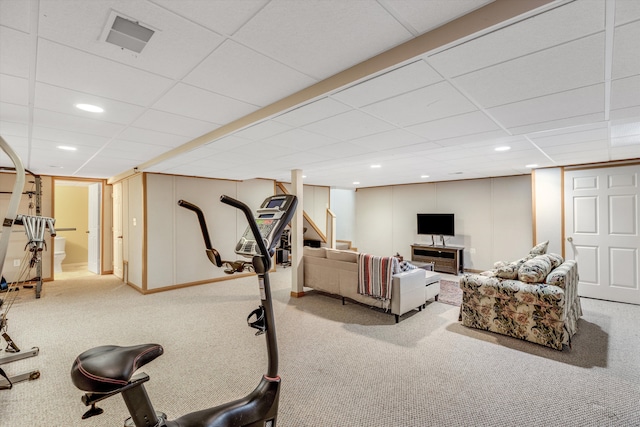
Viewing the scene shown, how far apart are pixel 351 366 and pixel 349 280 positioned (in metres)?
1.64

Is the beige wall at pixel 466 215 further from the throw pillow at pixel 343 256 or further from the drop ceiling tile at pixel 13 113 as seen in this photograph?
the drop ceiling tile at pixel 13 113

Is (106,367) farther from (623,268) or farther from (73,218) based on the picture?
(73,218)

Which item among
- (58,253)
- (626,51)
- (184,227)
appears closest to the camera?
(626,51)

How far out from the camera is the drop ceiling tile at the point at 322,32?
3.98 feet

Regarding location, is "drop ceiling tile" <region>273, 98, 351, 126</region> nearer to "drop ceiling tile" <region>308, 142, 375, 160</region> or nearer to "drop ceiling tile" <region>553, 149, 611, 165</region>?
"drop ceiling tile" <region>308, 142, 375, 160</region>

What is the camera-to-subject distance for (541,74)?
1684 millimetres

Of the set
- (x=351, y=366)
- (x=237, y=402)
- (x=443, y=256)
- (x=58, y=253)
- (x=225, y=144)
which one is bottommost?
(x=351, y=366)

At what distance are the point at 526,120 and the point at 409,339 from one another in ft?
7.72

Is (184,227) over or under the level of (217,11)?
under

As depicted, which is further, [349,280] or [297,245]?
[297,245]

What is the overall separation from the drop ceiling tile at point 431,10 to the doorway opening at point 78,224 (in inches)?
299

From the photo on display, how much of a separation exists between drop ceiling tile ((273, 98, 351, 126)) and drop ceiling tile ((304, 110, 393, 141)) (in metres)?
0.09

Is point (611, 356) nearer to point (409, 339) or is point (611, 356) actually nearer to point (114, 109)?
point (409, 339)

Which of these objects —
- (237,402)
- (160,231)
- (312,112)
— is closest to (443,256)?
(312,112)
